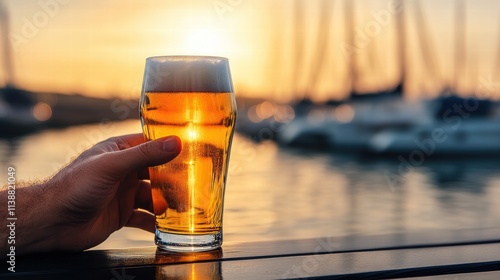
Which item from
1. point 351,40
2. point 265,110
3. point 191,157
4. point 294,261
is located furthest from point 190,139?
point 265,110

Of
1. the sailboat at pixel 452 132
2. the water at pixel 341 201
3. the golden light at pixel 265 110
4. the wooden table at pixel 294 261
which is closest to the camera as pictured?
the wooden table at pixel 294 261

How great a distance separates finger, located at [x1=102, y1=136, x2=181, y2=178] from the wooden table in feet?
0.48

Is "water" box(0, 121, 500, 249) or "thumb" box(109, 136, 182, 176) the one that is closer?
"thumb" box(109, 136, 182, 176)

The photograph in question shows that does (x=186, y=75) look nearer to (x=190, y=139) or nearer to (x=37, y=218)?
(x=190, y=139)

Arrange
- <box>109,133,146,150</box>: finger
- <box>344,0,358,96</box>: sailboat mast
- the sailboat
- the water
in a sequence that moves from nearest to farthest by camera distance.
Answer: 1. <box>109,133,146,150</box>: finger
2. the water
3. the sailboat
4. <box>344,0,358,96</box>: sailboat mast

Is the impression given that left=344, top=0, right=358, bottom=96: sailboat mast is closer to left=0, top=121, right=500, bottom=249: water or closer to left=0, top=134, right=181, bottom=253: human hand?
left=0, top=121, right=500, bottom=249: water

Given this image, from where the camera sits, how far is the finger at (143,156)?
1.28m

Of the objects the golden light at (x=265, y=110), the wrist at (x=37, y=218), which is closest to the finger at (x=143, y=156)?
the wrist at (x=37, y=218)

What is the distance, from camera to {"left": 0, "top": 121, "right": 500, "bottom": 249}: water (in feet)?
31.3

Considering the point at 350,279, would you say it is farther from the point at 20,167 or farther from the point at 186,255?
the point at 20,167

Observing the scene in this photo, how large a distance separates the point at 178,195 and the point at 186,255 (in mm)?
109

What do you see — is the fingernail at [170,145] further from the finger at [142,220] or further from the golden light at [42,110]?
the golden light at [42,110]

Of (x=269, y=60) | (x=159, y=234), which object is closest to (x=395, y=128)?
(x=269, y=60)

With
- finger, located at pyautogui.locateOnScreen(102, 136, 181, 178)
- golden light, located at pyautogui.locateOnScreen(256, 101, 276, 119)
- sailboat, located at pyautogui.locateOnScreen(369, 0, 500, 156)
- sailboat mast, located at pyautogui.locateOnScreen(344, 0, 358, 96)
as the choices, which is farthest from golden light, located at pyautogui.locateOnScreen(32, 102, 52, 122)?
finger, located at pyautogui.locateOnScreen(102, 136, 181, 178)
